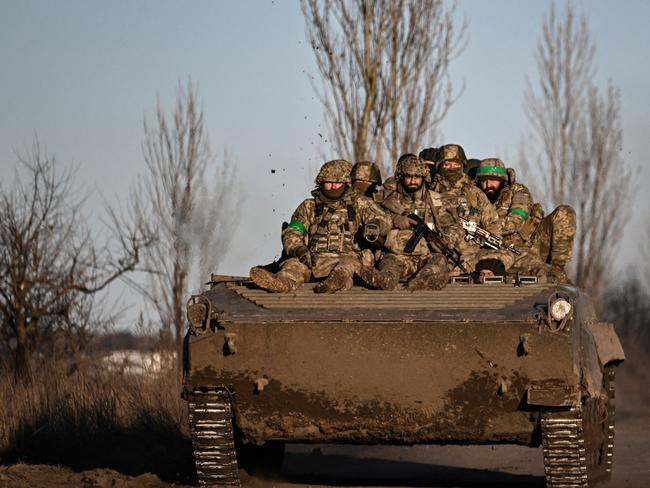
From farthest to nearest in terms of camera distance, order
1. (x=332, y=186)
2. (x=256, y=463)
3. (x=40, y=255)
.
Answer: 1. (x=40, y=255)
2. (x=332, y=186)
3. (x=256, y=463)

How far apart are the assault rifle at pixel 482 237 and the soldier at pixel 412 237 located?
0.10 m

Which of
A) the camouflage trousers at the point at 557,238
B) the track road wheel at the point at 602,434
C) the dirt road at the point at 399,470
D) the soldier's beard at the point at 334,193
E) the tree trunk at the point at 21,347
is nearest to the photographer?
the track road wheel at the point at 602,434

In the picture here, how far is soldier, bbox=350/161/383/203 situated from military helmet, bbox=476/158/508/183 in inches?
45.6

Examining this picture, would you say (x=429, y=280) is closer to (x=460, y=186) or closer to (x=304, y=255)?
(x=304, y=255)

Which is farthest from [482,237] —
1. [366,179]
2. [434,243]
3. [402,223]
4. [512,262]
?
[366,179]

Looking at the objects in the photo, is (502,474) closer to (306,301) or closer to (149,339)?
(306,301)

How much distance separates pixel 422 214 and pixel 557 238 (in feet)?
5.09

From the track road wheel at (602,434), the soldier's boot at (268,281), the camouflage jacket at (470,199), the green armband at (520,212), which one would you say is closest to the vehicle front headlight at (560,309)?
the track road wheel at (602,434)

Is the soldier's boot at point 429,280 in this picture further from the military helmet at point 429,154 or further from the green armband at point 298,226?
the military helmet at point 429,154

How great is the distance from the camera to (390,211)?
13.7 meters

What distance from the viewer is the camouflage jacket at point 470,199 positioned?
1386 cm

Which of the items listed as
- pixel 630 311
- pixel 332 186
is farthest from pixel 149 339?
pixel 630 311

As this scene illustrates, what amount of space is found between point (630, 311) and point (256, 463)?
2051 cm

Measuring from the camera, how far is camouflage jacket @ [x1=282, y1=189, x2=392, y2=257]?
13.2m
